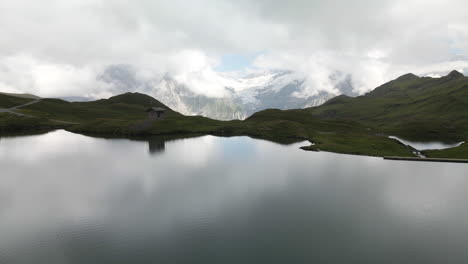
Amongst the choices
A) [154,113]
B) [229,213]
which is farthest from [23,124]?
[229,213]

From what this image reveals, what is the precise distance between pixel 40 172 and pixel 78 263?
41788 millimetres

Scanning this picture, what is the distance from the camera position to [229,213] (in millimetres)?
37781

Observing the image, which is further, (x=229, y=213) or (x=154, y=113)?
(x=154, y=113)

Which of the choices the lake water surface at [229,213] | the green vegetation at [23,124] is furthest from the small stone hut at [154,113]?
the lake water surface at [229,213]

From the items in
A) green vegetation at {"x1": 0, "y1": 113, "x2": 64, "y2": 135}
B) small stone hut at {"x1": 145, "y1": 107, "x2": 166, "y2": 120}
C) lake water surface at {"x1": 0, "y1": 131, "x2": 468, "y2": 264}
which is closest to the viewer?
lake water surface at {"x1": 0, "y1": 131, "x2": 468, "y2": 264}

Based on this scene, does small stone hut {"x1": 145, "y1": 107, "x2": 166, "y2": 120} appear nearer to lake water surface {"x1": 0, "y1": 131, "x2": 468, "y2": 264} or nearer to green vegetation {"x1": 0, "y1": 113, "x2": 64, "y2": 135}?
green vegetation {"x1": 0, "y1": 113, "x2": 64, "y2": 135}

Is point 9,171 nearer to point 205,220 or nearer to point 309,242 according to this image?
point 205,220

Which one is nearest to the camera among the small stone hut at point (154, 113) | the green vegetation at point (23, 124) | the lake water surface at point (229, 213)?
the lake water surface at point (229, 213)

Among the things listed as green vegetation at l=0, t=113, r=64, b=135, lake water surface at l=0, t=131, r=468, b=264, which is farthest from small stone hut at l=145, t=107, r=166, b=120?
lake water surface at l=0, t=131, r=468, b=264

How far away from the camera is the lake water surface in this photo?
92.4 feet

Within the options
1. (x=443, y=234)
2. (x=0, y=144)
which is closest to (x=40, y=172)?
(x=0, y=144)

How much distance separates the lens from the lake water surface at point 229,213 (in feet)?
92.4

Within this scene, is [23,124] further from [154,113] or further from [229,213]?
[229,213]

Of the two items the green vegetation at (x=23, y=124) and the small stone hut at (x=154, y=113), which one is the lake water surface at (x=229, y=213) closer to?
the small stone hut at (x=154, y=113)
